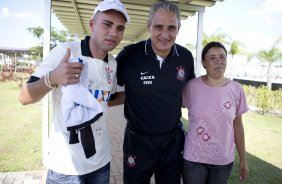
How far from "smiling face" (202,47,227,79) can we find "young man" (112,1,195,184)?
0.25 metres

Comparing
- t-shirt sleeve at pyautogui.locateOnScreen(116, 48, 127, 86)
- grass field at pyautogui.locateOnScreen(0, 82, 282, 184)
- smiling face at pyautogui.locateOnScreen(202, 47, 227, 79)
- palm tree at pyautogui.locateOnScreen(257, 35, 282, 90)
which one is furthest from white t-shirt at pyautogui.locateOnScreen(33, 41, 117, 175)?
palm tree at pyautogui.locateOnScreen(257, 35, 282, 90)

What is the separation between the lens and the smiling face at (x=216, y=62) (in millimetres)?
2602

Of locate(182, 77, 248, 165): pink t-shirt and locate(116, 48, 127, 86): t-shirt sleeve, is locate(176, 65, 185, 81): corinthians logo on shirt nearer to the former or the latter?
locate(182, 77, 248, 165): pink t-shirt

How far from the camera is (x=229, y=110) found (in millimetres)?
2549

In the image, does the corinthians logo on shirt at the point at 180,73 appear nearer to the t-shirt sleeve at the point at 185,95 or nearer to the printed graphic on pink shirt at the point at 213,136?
the t-shirt sleeve at the point at 185,95

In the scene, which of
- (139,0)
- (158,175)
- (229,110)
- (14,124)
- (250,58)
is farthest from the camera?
(250,58)

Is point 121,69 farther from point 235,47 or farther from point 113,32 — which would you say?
point 235,47

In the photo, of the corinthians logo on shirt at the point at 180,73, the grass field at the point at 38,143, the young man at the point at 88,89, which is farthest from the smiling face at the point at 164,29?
the grass field at the point at 38,143

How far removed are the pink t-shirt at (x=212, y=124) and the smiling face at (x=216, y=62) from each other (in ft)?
0.42

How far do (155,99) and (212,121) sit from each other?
56 centimetres

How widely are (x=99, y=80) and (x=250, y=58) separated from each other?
3236cm

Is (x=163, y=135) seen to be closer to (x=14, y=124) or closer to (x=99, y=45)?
(x=99, y=45)

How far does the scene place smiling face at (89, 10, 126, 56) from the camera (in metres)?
2.04

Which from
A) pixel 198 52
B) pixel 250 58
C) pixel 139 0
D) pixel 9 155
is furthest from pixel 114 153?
pixel 250 58
